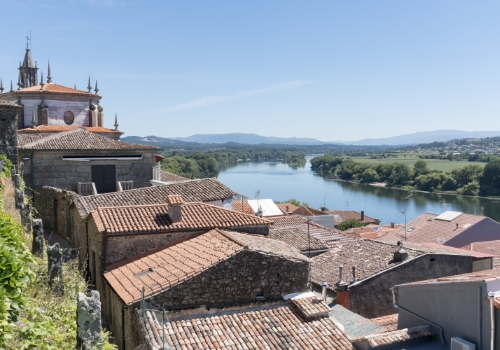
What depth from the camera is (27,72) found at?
37.2 m

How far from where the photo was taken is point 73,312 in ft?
20.3

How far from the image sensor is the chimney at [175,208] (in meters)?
12.0

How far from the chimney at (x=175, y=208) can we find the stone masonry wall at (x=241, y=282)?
2.94 metres

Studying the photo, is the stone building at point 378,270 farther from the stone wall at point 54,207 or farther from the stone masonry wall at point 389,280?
the stone wall at point 54,207

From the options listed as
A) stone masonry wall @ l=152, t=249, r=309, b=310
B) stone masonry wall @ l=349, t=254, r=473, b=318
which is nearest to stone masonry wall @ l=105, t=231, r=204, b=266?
stone masonry wall @ l=152, t=249, r=309, b=310

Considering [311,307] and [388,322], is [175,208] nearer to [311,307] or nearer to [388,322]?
[311,307]

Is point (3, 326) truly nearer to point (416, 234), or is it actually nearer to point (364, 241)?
point (364, 241)

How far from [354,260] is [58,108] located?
778 inches

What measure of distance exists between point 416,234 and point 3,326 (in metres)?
25.9

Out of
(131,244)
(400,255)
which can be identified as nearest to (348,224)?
(400,255)

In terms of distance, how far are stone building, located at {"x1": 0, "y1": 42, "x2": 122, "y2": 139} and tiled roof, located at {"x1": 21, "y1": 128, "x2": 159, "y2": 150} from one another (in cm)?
743

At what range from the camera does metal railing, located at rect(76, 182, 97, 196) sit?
58.1 feet

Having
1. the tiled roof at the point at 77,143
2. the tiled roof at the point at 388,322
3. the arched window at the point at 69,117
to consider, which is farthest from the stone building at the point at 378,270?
the arched window at the point at 69,117

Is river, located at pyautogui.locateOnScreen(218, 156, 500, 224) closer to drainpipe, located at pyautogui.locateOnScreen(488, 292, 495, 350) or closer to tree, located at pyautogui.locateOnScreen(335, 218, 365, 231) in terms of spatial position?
tree, located at pyautogui.locateOnScreen(335, 218, 365, 231)
